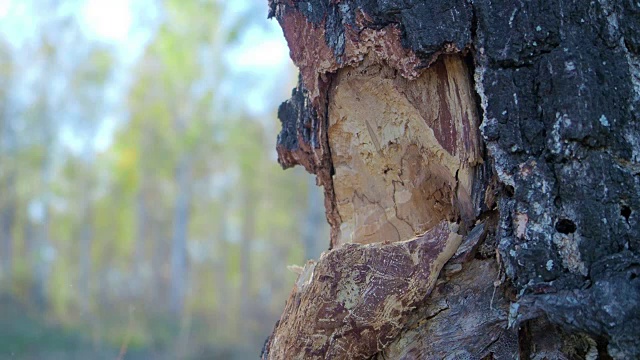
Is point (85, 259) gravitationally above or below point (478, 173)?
above

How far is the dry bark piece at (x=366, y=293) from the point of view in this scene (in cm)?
157

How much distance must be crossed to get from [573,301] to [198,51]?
1564 centimetres

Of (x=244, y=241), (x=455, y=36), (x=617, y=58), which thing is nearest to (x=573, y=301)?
(x=617, y=58)

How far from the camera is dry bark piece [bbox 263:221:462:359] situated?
5.16 ft

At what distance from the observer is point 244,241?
23188 mm

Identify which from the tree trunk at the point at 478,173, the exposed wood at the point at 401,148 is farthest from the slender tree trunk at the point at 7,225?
the tree trunk at the point at 478,173

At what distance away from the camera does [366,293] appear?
5.17ft

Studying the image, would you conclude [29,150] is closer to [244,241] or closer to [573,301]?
[244,241]

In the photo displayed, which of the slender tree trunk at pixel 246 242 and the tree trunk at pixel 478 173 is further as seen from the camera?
the slender tree trunk at pixel 246 242

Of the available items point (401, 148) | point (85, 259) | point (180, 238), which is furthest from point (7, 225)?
point (401, 148)

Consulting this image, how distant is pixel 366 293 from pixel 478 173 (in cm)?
46

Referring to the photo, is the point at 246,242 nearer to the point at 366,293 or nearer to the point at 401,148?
the point at 401,148

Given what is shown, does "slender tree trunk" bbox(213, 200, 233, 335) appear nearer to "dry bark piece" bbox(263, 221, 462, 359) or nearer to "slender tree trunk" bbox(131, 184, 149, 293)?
"slender tree trunk" bbox(131, 184, 149, 293)

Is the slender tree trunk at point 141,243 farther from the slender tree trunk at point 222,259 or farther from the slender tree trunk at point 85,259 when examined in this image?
the slender tree trunk at point 85,259
